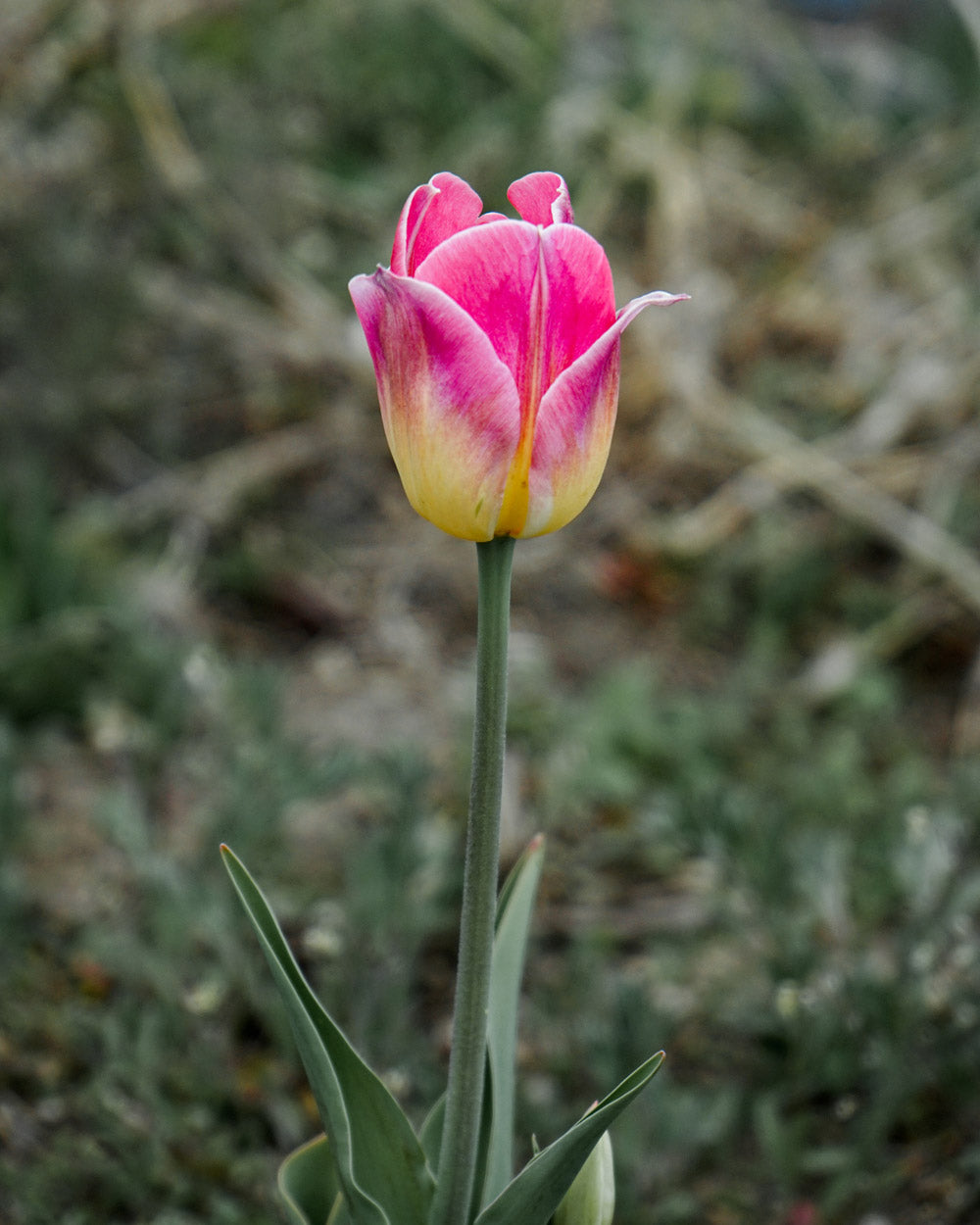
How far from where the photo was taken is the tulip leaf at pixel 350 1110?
0.82 m

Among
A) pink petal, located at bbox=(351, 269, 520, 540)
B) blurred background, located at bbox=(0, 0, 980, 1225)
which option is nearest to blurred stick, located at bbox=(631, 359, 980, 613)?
A: blurred background, located at bbox=(0, 0, 980, 1225)

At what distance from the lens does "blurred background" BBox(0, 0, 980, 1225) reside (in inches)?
59.4

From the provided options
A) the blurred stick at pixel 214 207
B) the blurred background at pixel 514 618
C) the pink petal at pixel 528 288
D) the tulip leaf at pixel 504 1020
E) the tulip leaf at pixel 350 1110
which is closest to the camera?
the pink petal at pixel 528 288

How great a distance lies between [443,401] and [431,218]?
143 millimetres

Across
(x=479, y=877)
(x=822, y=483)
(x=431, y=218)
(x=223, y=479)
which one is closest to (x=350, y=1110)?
(x=479, y=877)

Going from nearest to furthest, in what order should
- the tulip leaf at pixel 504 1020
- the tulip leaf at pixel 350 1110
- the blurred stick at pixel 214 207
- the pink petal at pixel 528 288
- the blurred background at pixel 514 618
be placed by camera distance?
the pink petal at pixel 528 288, the tulip leaf at pixel 350 1110, the tulip leaf at pixel 504 1020, the blurred background at pixel 514 618, the blurred stick at pixel 214 207

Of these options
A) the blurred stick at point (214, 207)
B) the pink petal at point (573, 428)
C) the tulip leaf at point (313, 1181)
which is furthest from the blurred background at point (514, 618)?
the pink petal at point (573, 428)

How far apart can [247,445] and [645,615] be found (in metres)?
1.23

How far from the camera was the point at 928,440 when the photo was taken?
3406 millimetres

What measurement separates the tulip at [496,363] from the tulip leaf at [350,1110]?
33cm

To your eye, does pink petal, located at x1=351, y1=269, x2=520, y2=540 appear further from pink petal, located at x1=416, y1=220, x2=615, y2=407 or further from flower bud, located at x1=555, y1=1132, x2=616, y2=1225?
flower bud, located at x1=555, y1=1132, x2=616, y2=1225

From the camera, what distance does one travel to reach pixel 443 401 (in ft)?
2.31

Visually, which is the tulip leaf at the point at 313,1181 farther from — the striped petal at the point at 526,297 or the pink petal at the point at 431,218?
the pink petal at the point at 431,218

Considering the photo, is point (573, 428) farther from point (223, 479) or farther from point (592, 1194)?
point (223, 479)
